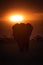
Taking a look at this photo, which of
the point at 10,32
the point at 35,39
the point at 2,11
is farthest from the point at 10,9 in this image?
the point at 35,39

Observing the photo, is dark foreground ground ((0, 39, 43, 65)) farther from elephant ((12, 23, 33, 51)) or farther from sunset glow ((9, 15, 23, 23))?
sunset glow ((9, 15, 23, 23))

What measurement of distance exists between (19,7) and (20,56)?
36 cm

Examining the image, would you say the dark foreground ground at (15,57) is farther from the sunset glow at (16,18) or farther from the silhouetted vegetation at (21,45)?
the sunset glow at (16,18)

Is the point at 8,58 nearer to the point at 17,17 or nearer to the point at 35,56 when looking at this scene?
the point at 35,56

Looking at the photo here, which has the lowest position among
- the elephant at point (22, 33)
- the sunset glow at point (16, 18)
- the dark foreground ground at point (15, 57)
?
the dark foreground ground at point (15, 57)

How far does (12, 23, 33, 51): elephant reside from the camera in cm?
133

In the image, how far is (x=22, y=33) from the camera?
1343mm

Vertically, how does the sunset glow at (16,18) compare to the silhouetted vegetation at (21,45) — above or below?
above

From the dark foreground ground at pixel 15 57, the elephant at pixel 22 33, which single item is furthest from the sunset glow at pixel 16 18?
the dark foreground ground at pixel 15 57

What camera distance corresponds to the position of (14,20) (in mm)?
1345

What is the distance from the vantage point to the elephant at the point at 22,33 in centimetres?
133

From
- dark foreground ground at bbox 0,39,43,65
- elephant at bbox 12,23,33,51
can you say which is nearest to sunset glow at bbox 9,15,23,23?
elephant at bbox 12,23,33,51

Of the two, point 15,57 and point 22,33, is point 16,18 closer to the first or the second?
point 22,33

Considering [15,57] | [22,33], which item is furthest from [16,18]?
[15,57]
